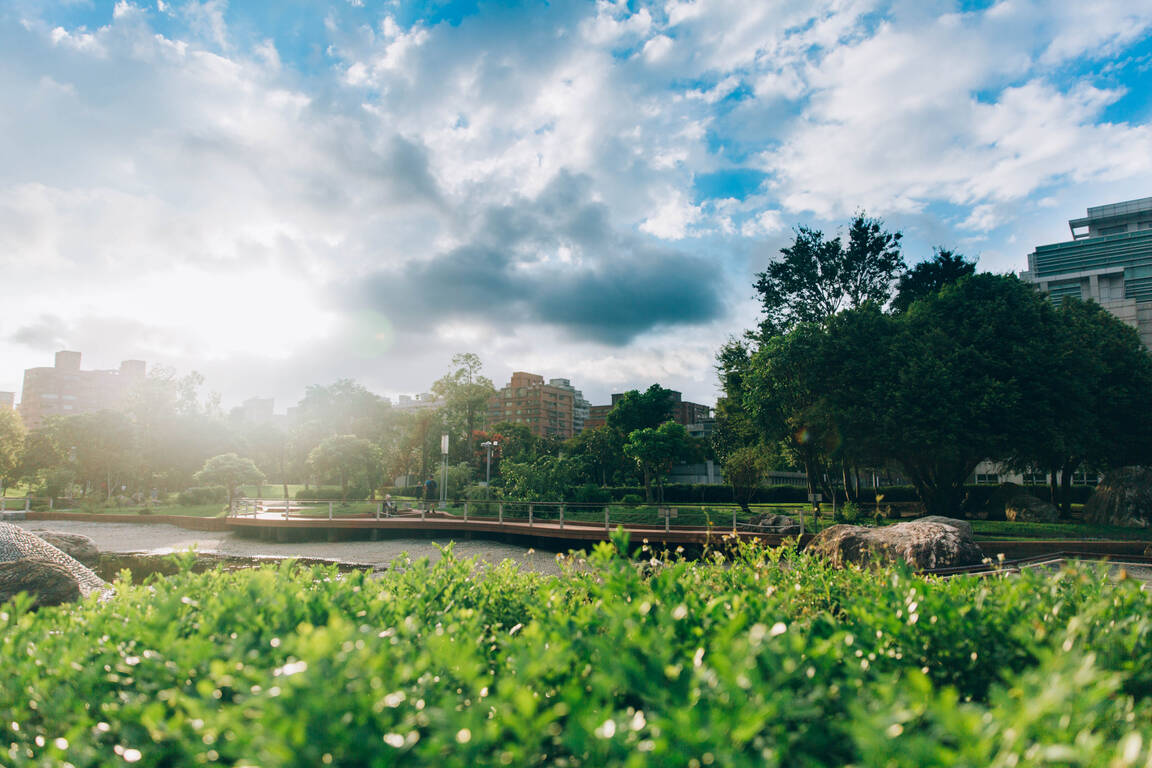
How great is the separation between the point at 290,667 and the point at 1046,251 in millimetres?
83990

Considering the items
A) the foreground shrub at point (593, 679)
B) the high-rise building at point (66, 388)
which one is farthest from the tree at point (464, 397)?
the high-rise building at point (66, 388)

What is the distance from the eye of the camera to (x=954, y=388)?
21.4 meters

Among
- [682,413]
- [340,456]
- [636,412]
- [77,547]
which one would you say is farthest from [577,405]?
[77,547]

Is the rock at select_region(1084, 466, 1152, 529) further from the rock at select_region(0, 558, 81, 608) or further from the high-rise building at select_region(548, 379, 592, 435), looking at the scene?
the high-rise building at select_region(548, 379, 592, 435)

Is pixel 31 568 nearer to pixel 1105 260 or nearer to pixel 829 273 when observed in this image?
pixel 829 273

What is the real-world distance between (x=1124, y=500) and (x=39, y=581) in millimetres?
30436

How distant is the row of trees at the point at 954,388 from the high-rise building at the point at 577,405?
11032 cm

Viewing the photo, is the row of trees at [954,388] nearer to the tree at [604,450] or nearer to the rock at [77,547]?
the rock at [77,547]

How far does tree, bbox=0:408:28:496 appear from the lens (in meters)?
44.3

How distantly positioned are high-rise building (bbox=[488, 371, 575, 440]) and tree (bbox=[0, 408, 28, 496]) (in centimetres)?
8371

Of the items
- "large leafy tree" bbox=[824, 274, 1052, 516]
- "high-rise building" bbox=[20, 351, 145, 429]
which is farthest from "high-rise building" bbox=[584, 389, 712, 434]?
"high-rise building" bbox=[20, 351, 145, 429]

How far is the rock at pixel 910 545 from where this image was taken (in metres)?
10.3

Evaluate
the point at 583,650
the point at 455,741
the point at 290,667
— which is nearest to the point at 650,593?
the point at 583,650

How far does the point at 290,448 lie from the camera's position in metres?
47.8
